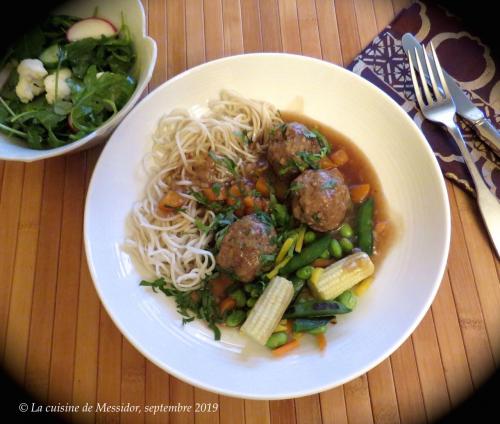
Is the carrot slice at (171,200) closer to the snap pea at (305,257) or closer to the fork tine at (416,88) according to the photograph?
the snap pea at (305,257)

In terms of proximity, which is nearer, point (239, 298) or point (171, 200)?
point (239, 298)

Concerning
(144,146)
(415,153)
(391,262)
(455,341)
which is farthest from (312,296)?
(144,146)

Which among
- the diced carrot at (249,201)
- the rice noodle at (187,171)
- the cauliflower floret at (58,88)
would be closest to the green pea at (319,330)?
the rice noodle at (187,171)

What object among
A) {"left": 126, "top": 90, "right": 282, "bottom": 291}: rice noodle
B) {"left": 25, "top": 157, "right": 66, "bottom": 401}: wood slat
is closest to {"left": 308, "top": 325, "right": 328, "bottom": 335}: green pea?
{"left": 126, "top": 90, "right": 282, "bottom": 291}: rice noodle

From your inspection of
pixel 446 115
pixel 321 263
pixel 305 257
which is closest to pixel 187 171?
pixel 305 257

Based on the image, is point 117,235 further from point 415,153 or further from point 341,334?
point 415,153

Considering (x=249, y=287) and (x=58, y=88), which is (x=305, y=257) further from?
(x=58, y=88)
